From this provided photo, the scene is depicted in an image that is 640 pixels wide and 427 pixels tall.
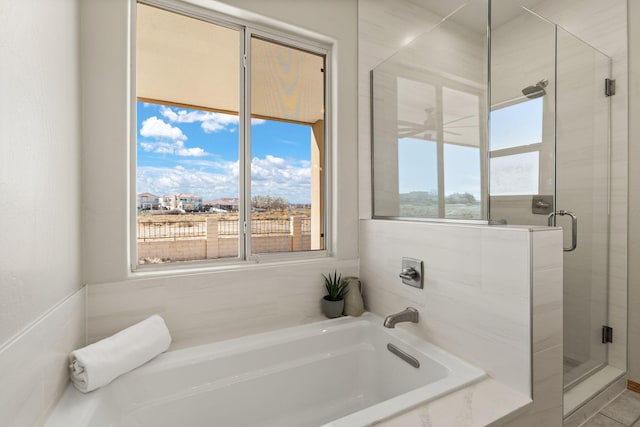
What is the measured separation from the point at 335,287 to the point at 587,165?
5.70 feet

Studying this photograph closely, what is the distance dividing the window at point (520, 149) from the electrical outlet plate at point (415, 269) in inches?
29.9

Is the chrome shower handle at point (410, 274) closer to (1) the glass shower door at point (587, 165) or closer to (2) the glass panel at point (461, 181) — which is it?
(2) the glass panel at point (461, 181)

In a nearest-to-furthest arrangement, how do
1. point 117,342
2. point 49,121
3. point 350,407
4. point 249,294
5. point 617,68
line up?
1. point 49,121
2. point 117,342
3. point 350,407
4. point 249,294
5. point 617,68

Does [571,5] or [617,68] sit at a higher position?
[571,5]

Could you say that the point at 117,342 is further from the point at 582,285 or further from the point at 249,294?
the point at 582,285

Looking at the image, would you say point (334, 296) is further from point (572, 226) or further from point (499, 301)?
point (572, 226)

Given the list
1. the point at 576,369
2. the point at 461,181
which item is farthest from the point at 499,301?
the point at 576,369

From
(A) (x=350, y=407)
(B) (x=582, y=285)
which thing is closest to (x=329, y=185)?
(A) (x=350, y=407)

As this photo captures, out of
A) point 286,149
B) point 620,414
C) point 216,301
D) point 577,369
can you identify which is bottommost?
point 620,414

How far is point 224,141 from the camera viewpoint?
176 centimetres

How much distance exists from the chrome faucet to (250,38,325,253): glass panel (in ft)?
2.30

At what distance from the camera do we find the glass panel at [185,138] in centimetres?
157

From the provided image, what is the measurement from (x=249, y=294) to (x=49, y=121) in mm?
1119

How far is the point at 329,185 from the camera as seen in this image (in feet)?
6.60
